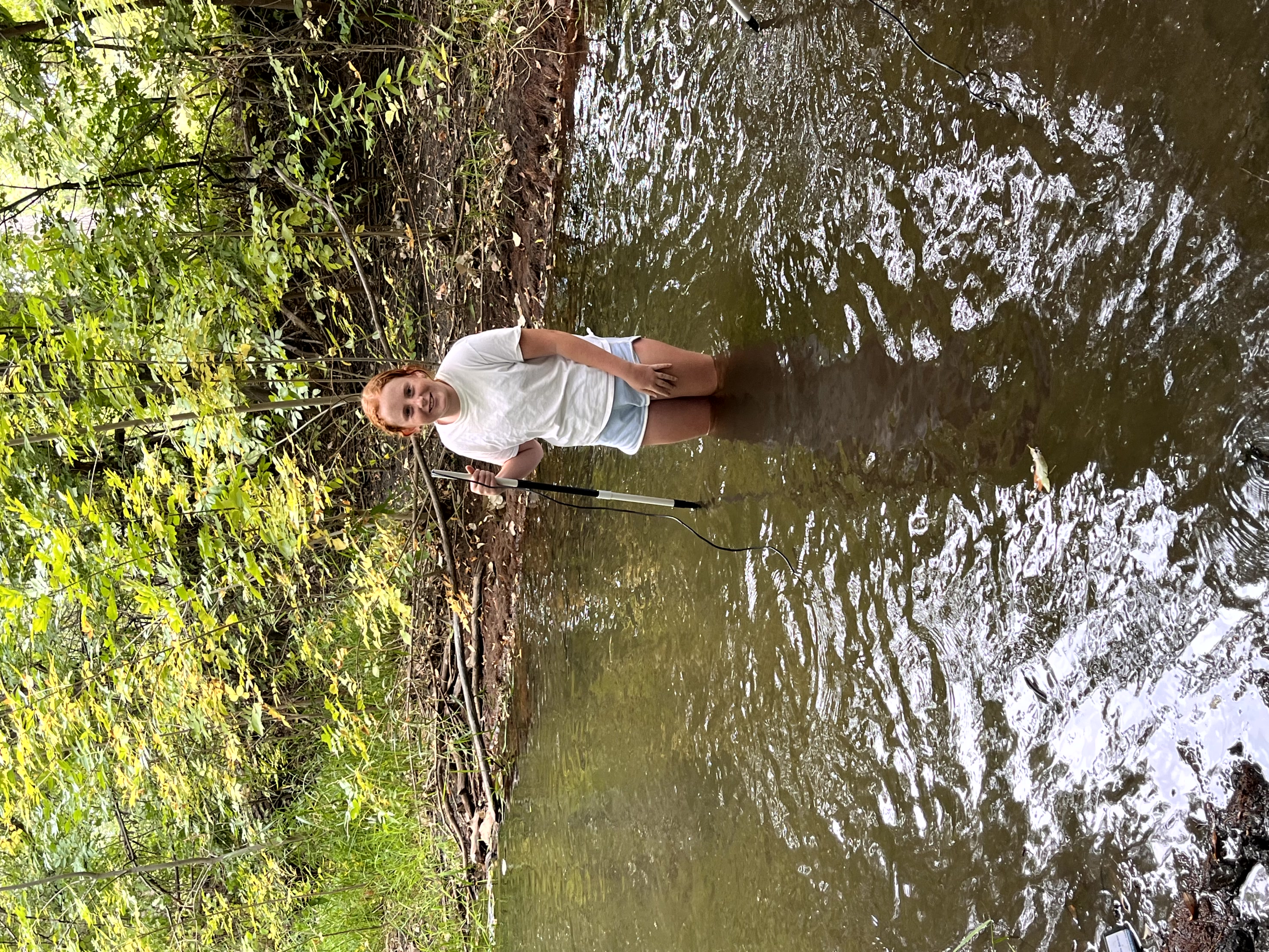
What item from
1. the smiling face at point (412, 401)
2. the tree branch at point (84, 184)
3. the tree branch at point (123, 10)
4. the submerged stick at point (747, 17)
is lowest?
the smiling face at point (412, 401)

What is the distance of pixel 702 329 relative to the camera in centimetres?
451

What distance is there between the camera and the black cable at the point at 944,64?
2.85m

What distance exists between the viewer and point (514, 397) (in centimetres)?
377

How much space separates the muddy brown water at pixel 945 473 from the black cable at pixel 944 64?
2cm

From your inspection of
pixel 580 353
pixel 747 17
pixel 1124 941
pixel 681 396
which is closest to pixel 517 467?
pixel 580 353

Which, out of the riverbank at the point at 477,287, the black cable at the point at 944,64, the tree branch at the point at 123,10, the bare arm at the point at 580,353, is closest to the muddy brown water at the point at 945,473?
the black cable at the point at 944,64

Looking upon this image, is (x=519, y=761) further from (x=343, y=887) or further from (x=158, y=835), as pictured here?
(x=158, y=835)

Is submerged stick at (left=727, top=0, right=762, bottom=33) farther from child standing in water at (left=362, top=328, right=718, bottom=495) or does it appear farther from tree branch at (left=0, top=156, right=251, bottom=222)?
tree branch at (left=0, top=156, right=251, bottom=222)

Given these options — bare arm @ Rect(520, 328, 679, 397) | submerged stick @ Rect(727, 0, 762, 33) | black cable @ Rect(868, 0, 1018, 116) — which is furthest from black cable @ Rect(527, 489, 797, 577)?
submerged stick @ Rect(727, 0, 762, 33)

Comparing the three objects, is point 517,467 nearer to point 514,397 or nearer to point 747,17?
point 514,397

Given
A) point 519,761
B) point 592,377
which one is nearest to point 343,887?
point 519,761

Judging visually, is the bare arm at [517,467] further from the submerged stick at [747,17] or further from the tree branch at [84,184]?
the tree branch at [84,184]

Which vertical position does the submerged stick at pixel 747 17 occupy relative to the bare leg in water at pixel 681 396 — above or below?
above

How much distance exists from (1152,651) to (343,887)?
275 inches
